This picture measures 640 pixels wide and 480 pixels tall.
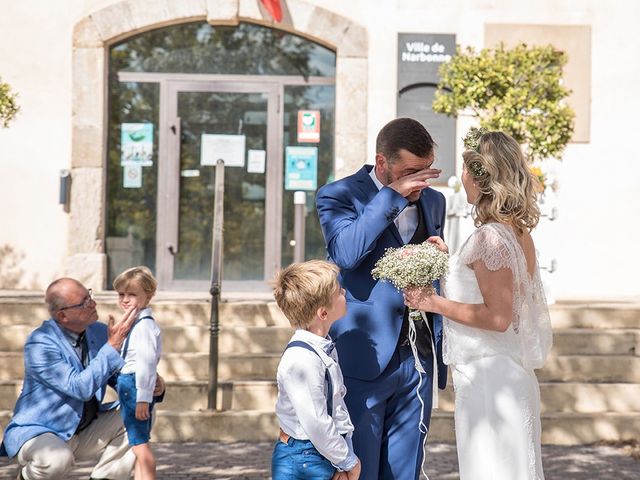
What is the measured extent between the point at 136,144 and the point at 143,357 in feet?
22.3

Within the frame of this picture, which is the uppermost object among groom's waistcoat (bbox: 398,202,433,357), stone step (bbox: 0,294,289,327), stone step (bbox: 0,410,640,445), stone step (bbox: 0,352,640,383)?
groom's waistcoat (bbox: 398,202,433,357)

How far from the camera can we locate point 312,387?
3.39m

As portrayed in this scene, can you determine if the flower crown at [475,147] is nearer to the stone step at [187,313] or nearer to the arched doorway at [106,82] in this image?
the stone step at [187,313]

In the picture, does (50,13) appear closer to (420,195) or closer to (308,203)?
(308,203)

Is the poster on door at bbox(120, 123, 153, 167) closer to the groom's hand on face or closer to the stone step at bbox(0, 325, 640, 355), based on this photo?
the stone step at bbox(0, 325, 640, 355)

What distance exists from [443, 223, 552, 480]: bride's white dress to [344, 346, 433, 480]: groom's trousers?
24 centimetres

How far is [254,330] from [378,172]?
474 cm

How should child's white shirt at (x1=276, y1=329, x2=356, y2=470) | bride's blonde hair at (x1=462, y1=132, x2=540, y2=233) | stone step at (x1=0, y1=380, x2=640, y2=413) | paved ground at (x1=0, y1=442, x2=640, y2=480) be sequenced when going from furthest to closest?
1. stone step at (x1=0, y1=380, x2=640, y2=413)
2. paved ground at (x1=0, y1=442, x2=640, y2=480)
3. bride's blonde hair at (x1=462, y1=132, x2=540, y2=233)
4. child's white shirt at (x1=276, y1=329, x2=356, y2=470)

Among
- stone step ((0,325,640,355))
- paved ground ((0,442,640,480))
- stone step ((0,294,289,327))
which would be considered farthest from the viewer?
stone step ((0,294,289,327))

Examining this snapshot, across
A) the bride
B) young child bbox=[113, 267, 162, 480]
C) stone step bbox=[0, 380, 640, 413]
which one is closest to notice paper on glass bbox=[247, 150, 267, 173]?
stone step bbox=[0, 380, 640, 413]

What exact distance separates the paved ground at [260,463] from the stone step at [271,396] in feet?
1.42

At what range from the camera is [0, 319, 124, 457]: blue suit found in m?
4.97

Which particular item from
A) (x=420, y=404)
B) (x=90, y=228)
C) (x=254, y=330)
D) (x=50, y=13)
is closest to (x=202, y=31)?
(x=50, y=13)

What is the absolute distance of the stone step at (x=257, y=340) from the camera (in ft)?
27.2
